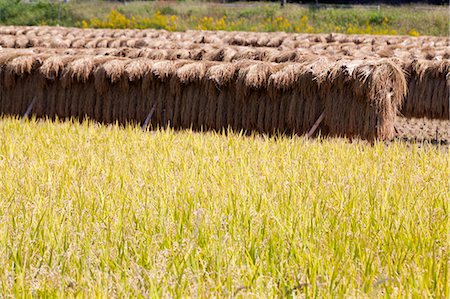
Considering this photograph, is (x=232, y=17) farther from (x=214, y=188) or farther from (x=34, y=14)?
(x=214, y=188)

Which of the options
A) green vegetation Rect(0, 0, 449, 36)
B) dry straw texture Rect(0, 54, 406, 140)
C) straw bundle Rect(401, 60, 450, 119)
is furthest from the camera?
green vegetation Rect(0, 0, 449, 36)

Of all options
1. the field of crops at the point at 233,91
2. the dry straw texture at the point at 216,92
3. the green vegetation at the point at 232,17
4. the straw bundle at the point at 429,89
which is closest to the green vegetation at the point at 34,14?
the green vegetation at the point at 232,17

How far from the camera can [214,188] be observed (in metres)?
4.34

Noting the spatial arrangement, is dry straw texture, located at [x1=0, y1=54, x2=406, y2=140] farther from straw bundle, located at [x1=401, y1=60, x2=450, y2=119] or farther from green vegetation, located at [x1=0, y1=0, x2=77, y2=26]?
green vegetation, located at [x1=0, y1=0, x2=77, y2=26]

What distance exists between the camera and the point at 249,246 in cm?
333

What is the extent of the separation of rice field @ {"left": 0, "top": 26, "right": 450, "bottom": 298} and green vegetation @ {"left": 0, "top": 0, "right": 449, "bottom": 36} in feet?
71.4

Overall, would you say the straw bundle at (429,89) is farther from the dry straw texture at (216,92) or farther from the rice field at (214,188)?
the rice field at (214,188)

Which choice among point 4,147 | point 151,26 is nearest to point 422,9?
point 151,26

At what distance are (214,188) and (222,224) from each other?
25.6 inches

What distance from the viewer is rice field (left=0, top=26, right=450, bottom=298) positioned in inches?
116

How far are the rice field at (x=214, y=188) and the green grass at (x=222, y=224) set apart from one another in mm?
14

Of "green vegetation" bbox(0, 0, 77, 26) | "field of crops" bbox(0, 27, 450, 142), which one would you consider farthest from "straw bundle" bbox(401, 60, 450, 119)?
"green vegetation" bbox(0, 0, 77, 26)

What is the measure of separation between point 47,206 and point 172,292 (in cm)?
149

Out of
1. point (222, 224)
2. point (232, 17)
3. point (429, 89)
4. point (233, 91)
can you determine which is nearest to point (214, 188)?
point (222, 224)
